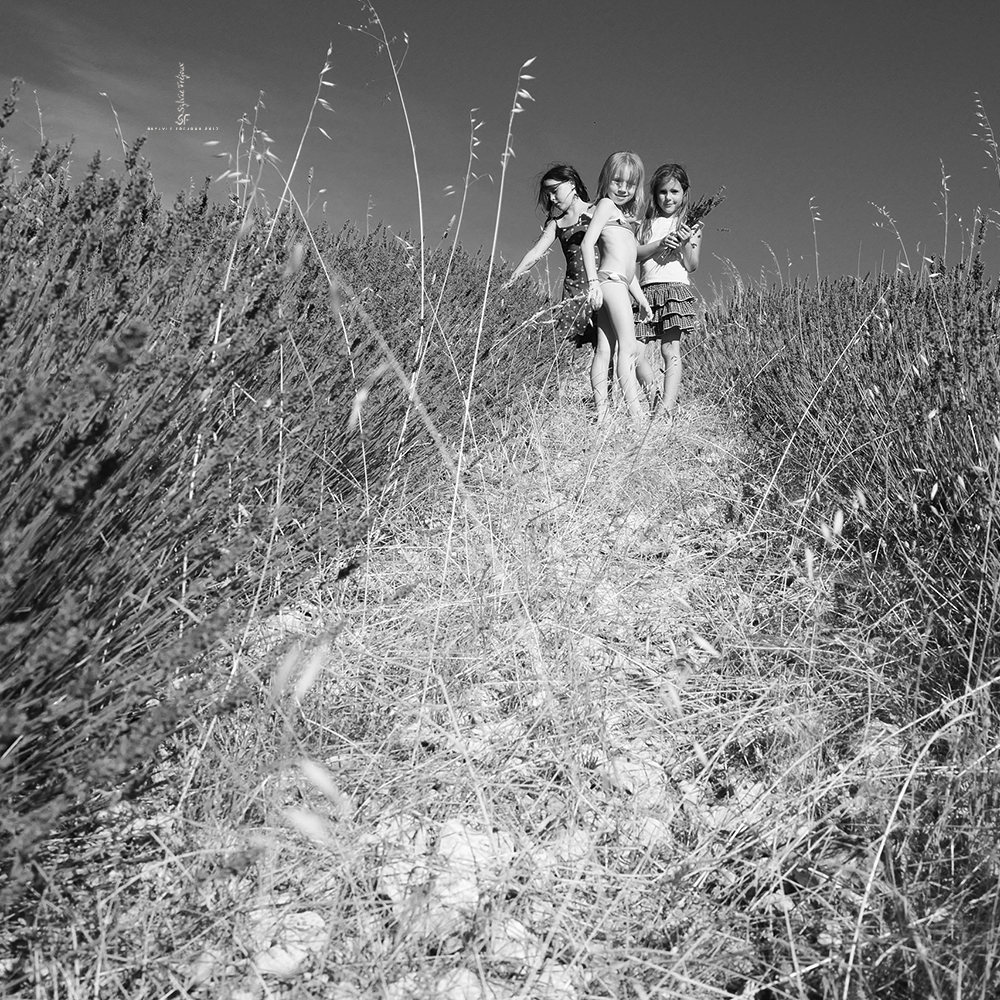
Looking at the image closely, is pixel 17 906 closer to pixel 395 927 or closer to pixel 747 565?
pixel 395 927

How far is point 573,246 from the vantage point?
17.7ft

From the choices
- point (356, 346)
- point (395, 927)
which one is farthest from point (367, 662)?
point (356, 346)

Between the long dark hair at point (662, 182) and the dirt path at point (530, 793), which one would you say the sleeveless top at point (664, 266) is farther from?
the dirt path at point (530, 793)

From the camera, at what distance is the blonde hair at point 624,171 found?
4.75 m

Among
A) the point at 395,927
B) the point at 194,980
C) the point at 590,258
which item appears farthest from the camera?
the point at 590,258

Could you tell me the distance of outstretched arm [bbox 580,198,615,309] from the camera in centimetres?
454

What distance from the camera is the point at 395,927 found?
123 centimetres

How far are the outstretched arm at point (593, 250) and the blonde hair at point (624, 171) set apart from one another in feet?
0.66

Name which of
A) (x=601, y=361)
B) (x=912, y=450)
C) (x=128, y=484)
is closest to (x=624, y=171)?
(x=601, y=361)

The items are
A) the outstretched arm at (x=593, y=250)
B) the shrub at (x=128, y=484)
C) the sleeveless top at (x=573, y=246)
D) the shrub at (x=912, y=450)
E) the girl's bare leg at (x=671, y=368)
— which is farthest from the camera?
the sleeveless top at (x=573, y=246)

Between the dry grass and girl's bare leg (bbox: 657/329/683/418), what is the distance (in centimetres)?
297

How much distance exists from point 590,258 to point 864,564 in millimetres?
2821

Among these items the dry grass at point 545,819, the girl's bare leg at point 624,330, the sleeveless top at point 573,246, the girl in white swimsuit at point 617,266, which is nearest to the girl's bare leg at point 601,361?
the girl in white swimsuit at point 617,266

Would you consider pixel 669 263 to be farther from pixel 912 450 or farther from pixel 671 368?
pixel 912 450
